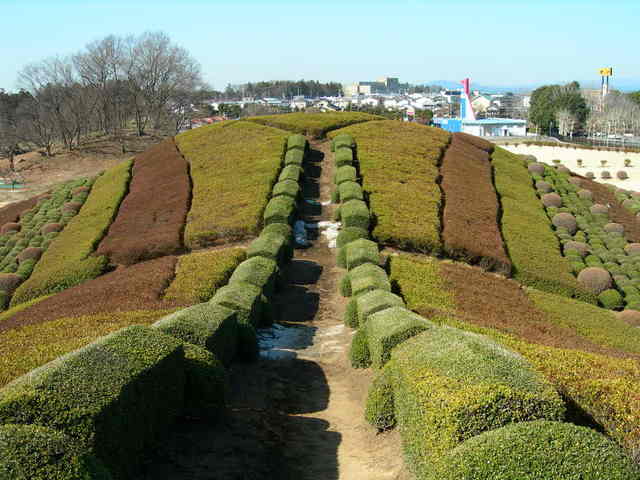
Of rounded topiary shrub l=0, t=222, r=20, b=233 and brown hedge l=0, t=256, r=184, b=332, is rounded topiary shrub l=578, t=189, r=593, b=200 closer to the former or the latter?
brown hedge l=0, t=256, r=184, b=332

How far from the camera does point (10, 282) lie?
20.4 meters

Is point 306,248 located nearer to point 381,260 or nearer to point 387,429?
point 381,260

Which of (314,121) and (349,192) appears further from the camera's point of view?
(314,121)

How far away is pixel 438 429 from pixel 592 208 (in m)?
25.6

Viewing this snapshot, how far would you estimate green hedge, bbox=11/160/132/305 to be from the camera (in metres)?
18.9

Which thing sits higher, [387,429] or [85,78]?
[85,78]

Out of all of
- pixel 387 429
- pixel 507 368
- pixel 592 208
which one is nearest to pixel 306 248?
pixel 387 429

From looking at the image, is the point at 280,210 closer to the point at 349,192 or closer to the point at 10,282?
the point at 349,192

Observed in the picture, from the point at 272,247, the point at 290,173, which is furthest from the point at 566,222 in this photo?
the point at 272,247

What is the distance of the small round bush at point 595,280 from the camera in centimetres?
1989

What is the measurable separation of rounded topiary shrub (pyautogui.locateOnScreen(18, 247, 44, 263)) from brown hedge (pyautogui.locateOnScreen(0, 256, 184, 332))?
562cm

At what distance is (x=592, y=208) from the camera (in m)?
28.8

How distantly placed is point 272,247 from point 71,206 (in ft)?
48.7

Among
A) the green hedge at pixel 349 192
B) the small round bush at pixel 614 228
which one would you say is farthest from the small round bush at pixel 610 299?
the green hedge at pixel 349 192
